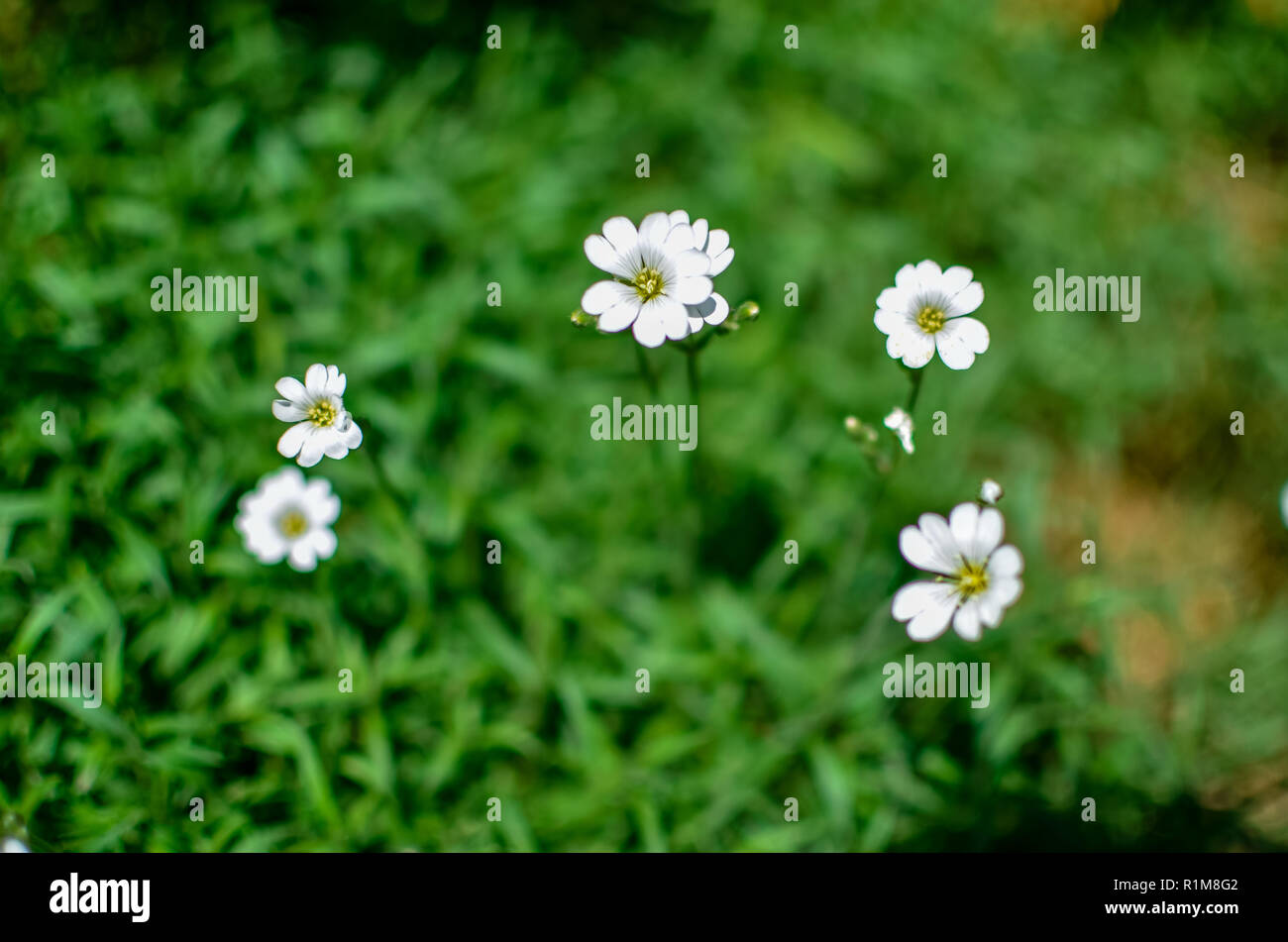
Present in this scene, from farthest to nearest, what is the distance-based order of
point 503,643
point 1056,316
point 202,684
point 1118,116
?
point 1118,116 < point 1056,316 < point 503,643 < point 202,684

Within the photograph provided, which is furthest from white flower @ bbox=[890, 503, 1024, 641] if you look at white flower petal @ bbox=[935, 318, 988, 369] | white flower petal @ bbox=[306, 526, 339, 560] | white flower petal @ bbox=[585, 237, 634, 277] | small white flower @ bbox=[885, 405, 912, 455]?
white flower petal @ bbox=[306, 526, 339, 560]

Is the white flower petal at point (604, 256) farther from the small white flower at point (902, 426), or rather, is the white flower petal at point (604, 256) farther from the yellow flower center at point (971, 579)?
the yellow flower center at point (971, 579)

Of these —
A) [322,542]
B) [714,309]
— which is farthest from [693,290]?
[322,542]

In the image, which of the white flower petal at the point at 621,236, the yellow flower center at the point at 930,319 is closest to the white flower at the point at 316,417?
the white flower petal at the point at 621,236

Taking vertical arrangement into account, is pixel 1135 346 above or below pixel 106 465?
above

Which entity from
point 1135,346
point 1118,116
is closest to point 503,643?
point 1135,346

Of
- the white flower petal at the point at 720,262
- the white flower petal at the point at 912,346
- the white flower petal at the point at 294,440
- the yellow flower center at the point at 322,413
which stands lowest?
the white flower petal at the point at 294,440
